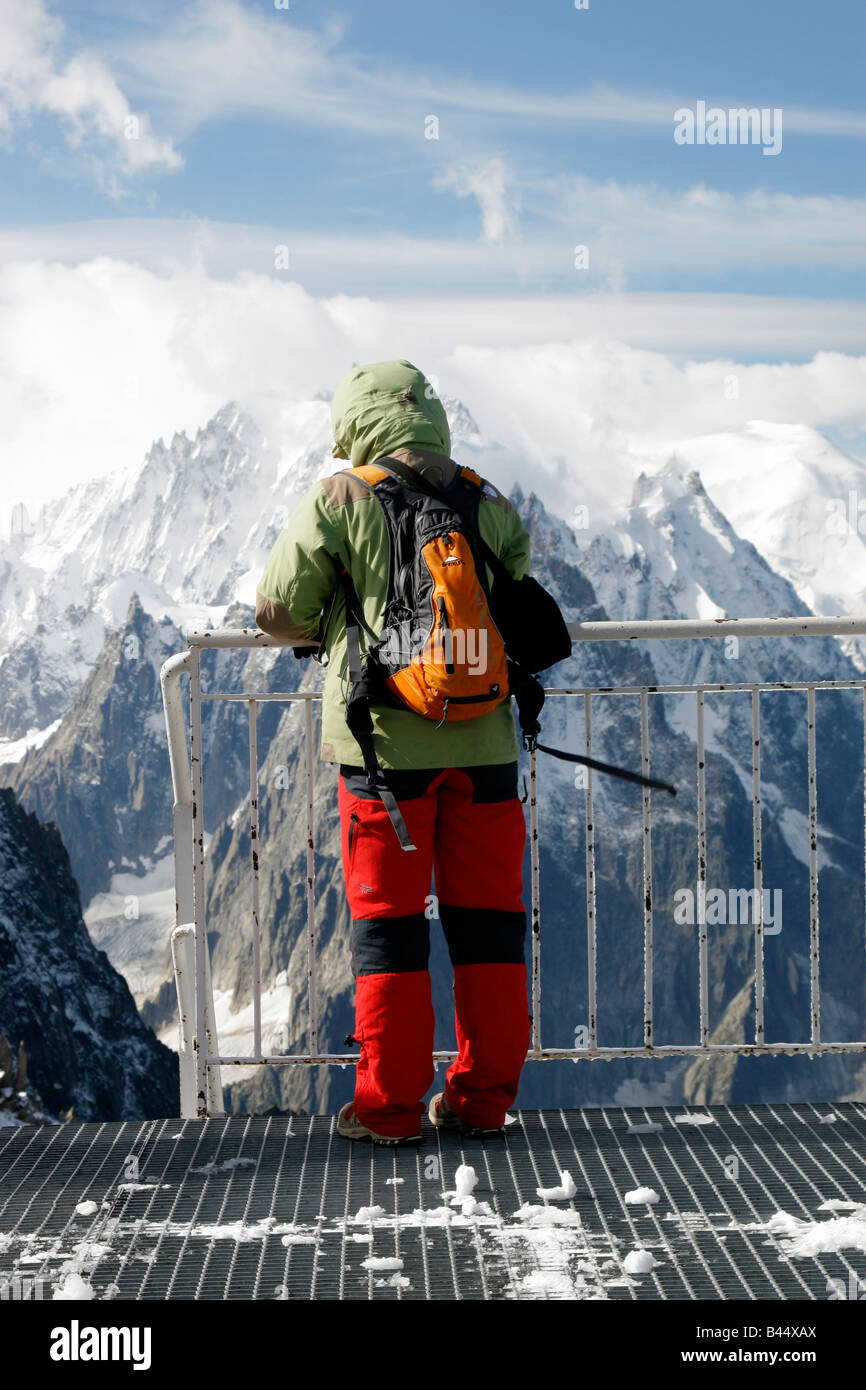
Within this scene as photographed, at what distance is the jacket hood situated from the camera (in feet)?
11.6

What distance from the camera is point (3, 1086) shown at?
1380 cm

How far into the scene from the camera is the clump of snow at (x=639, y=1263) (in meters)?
2.91

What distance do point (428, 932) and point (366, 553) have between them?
1083mm

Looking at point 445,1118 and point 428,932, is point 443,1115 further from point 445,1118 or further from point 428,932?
point 428,932

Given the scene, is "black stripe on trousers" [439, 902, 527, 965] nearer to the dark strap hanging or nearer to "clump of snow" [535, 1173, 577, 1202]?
the dark strap hanging

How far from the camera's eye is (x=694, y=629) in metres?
4.26

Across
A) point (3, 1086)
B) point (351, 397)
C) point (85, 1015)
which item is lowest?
point (85, 1015)

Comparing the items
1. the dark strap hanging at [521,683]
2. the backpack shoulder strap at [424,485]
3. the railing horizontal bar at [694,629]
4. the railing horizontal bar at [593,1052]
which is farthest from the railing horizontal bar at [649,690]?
the railing horizontal bar at [593,1052]

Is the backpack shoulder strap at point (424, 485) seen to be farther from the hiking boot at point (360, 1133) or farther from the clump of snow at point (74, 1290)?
the clump of snow at point (74, 1290)

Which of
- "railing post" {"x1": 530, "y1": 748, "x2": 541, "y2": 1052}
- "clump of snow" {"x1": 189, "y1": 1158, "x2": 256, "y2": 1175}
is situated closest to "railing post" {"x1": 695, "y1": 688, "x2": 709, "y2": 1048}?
"railing post" {"x1": 530, "y1": 748, "x2": 541, "y2": 1052}

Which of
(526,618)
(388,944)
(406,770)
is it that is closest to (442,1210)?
(388,944)

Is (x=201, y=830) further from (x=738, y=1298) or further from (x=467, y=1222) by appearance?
(x=738, y=1298)

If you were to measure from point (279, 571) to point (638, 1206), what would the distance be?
1.93 meters
